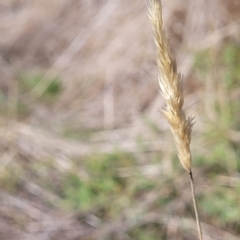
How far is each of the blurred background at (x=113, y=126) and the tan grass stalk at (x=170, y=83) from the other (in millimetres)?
871

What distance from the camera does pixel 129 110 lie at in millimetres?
2477

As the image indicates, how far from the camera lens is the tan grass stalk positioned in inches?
33.0

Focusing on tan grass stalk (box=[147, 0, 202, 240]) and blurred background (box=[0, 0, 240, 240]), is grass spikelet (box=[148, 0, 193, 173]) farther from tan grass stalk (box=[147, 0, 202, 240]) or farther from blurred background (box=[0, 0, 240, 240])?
blurred background (box=[0, 0, 240, 240])

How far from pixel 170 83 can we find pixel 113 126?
1517 millimetres

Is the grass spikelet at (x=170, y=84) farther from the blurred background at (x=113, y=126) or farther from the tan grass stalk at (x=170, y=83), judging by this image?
the blurred background at (x=113, y=126)

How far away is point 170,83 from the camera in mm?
897

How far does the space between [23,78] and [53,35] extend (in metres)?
0.47

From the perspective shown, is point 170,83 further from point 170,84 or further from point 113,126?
point 113,126

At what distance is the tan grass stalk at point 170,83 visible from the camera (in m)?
0.84

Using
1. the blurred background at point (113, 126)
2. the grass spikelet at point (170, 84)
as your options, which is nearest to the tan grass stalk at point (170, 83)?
the grass spikelet at point (170, 84)

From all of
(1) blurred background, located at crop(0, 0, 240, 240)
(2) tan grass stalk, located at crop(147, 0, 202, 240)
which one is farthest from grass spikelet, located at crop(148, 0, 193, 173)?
(1) blurred background, located at crop(0, 0, 240, 240)

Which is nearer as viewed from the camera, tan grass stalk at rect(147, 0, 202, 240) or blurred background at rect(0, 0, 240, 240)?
tan grass stalk at rect(147, 0, 202, 240)

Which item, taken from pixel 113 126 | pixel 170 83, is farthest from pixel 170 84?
pixel 113 126

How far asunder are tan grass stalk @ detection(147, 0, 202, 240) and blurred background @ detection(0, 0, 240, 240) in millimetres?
871
